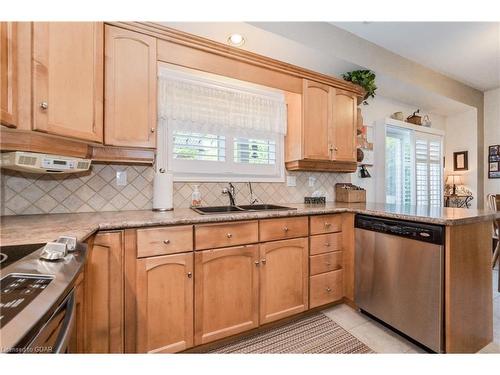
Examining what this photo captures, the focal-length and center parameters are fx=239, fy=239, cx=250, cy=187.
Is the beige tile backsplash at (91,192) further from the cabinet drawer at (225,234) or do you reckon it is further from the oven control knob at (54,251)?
the oven control knob at (54,251)

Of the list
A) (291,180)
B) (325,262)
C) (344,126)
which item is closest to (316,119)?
(344,126)

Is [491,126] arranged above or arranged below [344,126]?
above

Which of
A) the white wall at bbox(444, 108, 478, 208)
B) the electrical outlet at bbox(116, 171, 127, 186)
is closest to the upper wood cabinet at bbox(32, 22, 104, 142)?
the electrical outlet at bbox(116, 171, 127, 186)

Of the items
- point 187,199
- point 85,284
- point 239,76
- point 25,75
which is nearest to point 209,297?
point 85,284

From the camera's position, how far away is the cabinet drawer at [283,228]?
1.76m

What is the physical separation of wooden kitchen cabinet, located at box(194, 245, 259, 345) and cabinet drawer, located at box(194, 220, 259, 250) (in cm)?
4

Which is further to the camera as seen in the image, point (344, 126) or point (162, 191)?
point (344, 126)

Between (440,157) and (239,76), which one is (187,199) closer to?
(239,76)

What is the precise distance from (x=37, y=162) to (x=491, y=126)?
5844 millimetres

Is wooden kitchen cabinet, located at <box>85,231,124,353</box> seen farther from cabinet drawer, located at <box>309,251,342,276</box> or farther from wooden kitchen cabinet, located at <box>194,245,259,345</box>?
cabinet drawer, located at <box>309,251,342,276</box>

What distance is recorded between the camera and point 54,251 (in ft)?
2.64

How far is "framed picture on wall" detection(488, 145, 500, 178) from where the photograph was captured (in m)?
3.85

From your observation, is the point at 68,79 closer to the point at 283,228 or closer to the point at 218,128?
the point at 218,128

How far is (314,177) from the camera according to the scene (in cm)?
281
